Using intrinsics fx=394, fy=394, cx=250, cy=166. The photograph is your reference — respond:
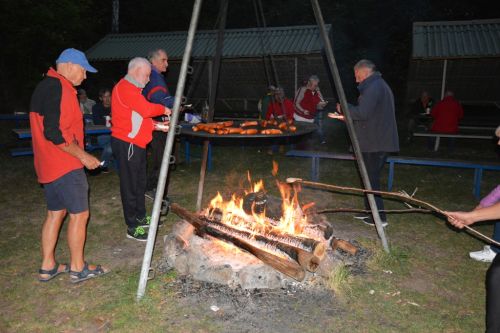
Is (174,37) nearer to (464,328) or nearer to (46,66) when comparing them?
(46,66)

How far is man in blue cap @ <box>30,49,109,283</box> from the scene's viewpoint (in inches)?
143

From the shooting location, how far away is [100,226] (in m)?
5.91

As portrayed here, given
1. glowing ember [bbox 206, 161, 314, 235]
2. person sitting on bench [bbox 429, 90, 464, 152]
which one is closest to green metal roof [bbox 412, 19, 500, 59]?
person sitting on bench [bbox 429, 90, 464, 152]

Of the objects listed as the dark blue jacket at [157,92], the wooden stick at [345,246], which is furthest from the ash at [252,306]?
the dark blue jacket at [157,92]

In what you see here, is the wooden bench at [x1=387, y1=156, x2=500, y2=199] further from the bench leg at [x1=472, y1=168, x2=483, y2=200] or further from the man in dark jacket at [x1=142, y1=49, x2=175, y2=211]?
the man in dark jacket at [x1=142, y1=49, x2=175, y2=211]

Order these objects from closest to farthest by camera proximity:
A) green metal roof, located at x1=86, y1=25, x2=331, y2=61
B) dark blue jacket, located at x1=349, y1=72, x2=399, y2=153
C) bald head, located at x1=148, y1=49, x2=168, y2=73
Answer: dark blue jacket, located at x1=349, y1=72, x2=399, y2=153 < bald head, located at x1=148, y1=49, x2=168, y2=73 < green metal roof, located at x1=86, y1=25, x2=331, y2=61

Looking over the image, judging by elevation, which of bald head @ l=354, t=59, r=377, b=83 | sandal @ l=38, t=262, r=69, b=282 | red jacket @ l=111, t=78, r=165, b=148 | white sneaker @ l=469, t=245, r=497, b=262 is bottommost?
sandal @ l=38, t=262, r=69, b=282

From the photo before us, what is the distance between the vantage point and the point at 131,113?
4895 millimetres

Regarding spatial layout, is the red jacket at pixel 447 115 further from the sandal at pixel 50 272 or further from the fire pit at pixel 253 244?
the sandal at pixel 50 272

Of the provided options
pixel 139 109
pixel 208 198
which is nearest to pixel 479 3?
pixel 208 198

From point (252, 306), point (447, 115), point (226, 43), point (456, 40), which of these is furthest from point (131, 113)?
point (456, 40)

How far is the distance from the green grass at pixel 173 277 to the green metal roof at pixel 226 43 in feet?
28.5

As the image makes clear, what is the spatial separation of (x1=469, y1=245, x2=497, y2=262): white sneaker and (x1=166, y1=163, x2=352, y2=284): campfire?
1707 millimetres

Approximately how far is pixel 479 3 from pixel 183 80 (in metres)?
24.1
